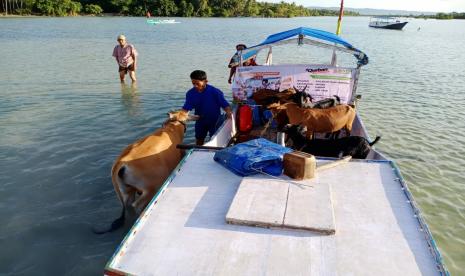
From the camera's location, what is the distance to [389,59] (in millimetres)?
23031

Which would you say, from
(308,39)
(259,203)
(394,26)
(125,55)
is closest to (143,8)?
(394,26)

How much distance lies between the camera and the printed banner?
8.75 meters

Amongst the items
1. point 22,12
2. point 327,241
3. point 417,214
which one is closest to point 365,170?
point 417,214

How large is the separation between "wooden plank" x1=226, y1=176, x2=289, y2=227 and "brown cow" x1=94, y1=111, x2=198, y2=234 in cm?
150

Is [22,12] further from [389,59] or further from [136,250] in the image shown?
[136,250]

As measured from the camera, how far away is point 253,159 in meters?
4.01

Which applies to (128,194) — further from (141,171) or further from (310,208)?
(310,208)

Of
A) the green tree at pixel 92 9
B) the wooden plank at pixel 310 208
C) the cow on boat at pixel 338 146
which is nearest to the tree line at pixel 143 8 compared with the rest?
the green tree at pixel 92 9

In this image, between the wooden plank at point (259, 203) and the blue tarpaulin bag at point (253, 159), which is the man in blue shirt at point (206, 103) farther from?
the wooden plank at point (259, 203)

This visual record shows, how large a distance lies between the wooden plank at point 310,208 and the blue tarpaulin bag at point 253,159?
0.36 metres

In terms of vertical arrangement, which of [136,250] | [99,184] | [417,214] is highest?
[417,214]

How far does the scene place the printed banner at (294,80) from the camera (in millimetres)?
8750

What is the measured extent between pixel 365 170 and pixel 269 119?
353 cm

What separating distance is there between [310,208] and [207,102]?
12.3 ft
